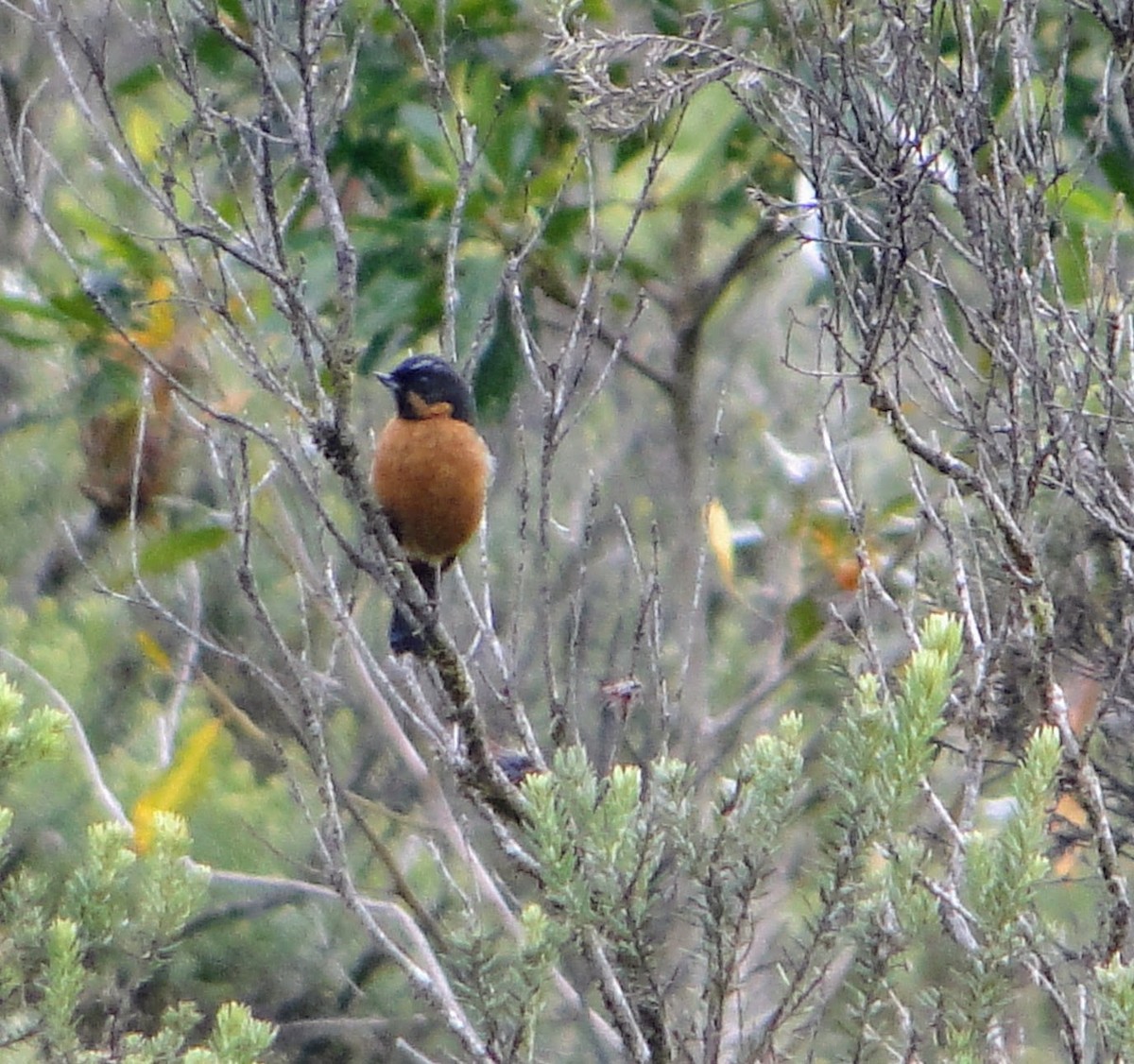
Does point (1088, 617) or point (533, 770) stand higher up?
point (1088, 617)

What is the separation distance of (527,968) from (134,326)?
2.99m

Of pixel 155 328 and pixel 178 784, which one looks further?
pixel 155 328

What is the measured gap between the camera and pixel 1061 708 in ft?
9.76

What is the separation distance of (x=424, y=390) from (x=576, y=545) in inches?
26.5

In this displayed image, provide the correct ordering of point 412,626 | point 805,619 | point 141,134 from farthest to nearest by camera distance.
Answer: point 141,134, point 805,619, point 412,626

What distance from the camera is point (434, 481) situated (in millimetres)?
5203

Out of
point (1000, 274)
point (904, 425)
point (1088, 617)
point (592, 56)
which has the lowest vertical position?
point (1088, 617)

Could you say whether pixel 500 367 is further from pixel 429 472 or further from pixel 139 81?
pixel 139 81

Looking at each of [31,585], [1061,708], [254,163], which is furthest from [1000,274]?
[31,585]

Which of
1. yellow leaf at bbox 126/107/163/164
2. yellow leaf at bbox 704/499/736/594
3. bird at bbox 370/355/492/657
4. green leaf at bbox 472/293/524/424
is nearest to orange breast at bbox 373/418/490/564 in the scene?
bird at bbox 370/355/492/657

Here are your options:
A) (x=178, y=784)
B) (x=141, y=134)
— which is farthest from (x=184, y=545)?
(x=141, y=134)

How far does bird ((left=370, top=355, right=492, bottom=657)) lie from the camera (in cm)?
505

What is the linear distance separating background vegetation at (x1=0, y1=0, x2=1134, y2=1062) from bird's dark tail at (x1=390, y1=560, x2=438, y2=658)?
0.11 meters

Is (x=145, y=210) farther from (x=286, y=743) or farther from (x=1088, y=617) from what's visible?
(x=1088, y=617)
